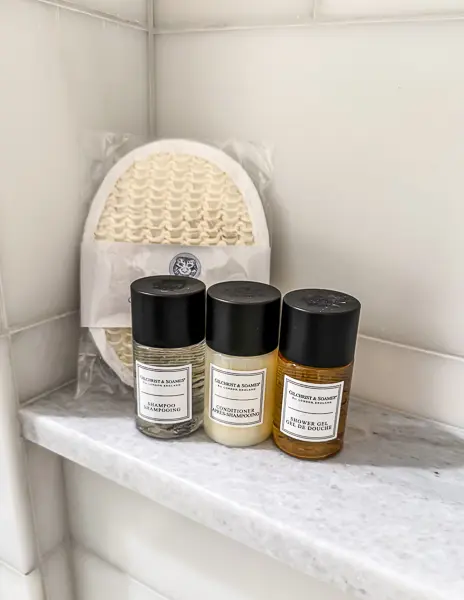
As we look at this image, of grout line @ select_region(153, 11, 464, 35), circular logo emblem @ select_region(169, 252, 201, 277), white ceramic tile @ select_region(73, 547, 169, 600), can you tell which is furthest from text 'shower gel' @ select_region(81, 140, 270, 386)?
white ceramic tile @ select_region(73, 547, 169, 600)

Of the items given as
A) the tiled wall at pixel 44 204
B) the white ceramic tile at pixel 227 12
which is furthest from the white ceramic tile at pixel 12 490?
the white ceramic tile at pixel 227 12

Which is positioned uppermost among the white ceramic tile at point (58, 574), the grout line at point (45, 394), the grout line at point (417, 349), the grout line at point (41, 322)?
the grout line at point (41, 322)

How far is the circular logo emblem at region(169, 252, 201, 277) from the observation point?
0.50 meters

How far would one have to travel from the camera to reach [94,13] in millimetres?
477

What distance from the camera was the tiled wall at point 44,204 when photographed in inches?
17.2

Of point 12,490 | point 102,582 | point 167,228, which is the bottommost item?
point 102,582

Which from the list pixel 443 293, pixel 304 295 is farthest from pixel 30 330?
pixel 443 293

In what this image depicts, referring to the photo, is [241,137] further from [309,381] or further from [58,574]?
[58,574]

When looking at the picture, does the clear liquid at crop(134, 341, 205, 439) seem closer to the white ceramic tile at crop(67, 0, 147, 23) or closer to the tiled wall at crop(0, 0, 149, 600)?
the tiled wall at crop(0, 0, 149, 600)

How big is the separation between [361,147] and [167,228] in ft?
0.57

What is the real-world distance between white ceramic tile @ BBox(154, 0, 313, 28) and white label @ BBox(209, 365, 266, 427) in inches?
11.1

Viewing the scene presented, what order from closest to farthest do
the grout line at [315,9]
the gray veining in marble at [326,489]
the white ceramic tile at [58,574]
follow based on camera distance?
1. the gray veining in marble at [326,489]
2. the grout line at [315,9]
3. the white ceramic tile at [58,574]

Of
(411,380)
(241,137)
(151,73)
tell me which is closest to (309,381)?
(411,380)

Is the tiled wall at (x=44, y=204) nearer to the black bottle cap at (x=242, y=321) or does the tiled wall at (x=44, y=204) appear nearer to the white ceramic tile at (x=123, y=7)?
the white ceramic tile at (x=123, y=7)
